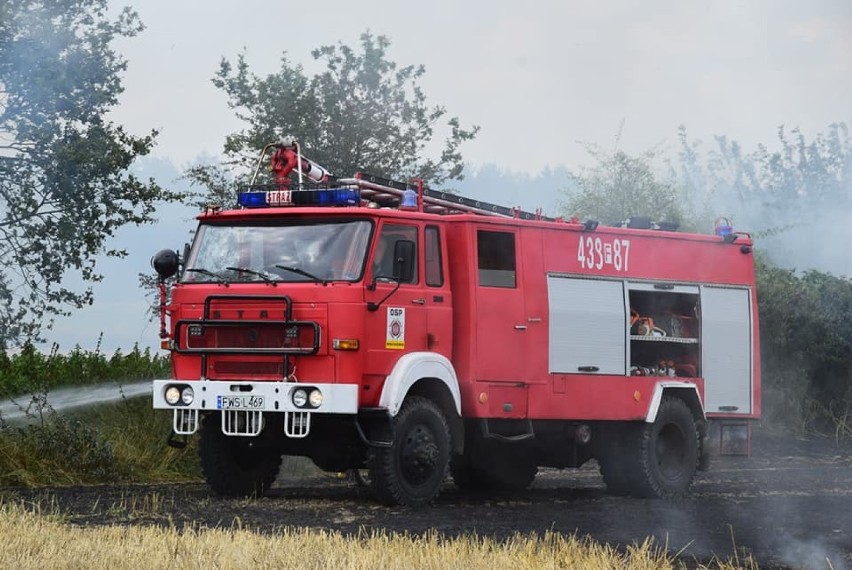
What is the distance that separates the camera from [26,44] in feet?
71.1

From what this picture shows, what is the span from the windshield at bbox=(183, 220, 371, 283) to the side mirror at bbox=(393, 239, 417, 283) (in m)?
0.31

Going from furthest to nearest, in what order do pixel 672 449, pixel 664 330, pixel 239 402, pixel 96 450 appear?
pixel 664 330 < pixel 672 449 < pixel 96 450 < pixel 239 402

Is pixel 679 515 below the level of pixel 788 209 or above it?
below

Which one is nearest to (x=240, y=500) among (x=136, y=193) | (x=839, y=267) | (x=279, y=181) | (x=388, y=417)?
(x=388, y=417)

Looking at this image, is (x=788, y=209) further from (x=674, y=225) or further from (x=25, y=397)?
(x=25, y=397)

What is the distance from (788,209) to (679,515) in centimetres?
1747

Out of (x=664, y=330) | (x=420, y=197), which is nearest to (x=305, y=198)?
(x=420, y=197)

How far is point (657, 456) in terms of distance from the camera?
18.4 meters

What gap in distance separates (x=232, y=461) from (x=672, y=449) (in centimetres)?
538

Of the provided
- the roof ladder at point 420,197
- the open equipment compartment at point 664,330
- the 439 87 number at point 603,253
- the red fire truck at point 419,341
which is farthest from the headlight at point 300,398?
the open equipment compartment at point 664,330

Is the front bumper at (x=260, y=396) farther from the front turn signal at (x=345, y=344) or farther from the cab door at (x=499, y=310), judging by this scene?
the cab door at (x=499, y=310)

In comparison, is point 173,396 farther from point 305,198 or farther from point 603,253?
point 603,253

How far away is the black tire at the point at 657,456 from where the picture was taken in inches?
707

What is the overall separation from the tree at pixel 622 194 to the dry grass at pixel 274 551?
21176 mm
